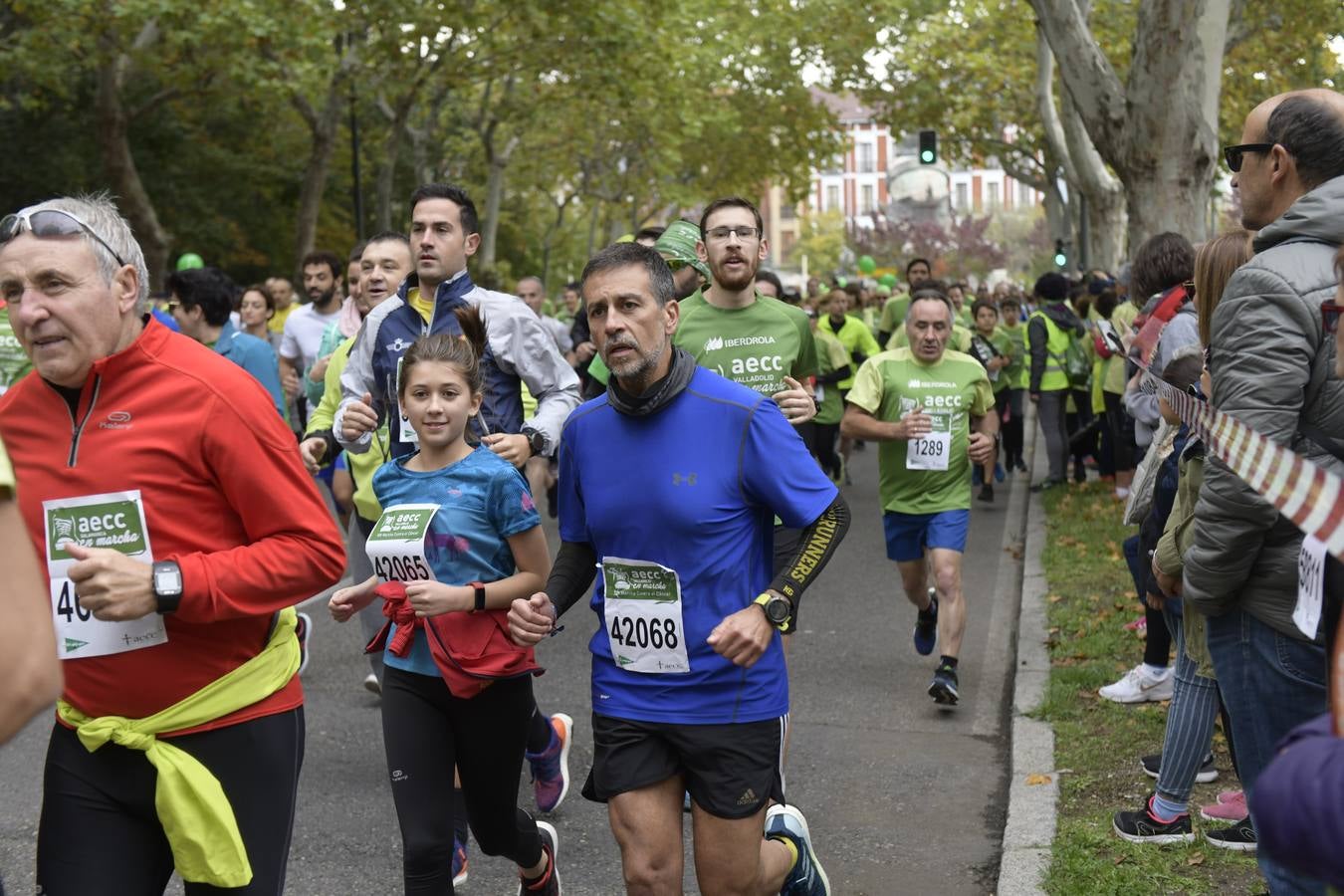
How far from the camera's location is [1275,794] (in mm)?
1817

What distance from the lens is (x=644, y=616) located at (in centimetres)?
395

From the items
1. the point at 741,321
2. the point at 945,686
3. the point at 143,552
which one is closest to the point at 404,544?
the point at 143,552

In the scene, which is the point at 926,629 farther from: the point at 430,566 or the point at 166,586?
the point at 166,586

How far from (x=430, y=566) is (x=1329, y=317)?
241 centimetres

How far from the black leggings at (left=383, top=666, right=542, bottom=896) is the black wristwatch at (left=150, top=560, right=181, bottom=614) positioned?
4.57 feet

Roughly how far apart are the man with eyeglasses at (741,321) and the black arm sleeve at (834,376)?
711 cm

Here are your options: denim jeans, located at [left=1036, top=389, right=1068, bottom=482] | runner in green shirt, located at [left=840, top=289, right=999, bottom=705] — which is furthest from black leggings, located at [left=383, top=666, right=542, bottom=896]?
denim jeans, located at [left=1036, top=389, right=1068, bottom=482]

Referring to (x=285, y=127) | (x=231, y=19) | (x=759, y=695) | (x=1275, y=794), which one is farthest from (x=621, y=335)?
(x=285, y=127)

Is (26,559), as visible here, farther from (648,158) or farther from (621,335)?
(648,158)

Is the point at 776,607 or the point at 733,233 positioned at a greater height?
the point at 733,233

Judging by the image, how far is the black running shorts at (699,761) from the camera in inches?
153

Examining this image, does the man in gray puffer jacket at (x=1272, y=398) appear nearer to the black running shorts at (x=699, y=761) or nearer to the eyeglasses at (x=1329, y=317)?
the eyeglasses at (x=1329, y=317)

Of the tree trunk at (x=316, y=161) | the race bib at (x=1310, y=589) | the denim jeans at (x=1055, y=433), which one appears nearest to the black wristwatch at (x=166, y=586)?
the race bib at (x=1310, y=589)

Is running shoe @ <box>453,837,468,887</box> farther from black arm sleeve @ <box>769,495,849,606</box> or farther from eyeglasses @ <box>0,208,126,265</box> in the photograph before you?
eyeglasses @ <box>0,208,126,265</box>
